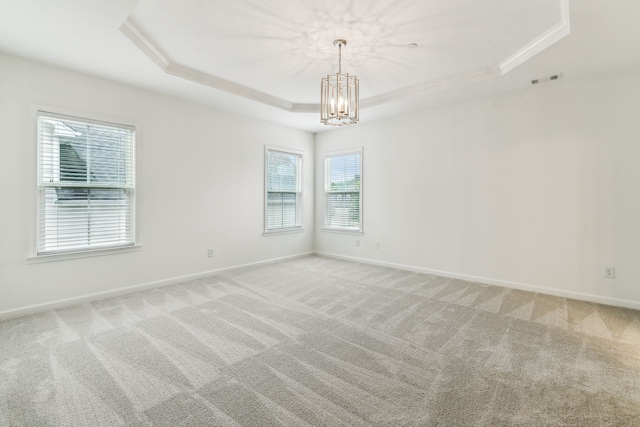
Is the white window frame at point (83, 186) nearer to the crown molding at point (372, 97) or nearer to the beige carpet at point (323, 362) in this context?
the beige carpet at point (323, 362)

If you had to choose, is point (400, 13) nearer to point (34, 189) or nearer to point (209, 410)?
Result: point (209, 410)

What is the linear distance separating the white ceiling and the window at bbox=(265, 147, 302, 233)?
176cm

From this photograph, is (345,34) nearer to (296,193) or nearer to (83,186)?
(83,186)

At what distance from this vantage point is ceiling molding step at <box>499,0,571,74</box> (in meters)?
2.45

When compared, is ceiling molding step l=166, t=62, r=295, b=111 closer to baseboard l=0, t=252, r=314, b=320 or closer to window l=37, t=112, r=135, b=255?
window l=37, t=112, r=135, b=255

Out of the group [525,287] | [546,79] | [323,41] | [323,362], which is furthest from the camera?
[525,287]

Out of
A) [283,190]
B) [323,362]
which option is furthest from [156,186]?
[323,362]

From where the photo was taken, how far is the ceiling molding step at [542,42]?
2451 mm

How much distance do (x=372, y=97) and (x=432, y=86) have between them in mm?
909

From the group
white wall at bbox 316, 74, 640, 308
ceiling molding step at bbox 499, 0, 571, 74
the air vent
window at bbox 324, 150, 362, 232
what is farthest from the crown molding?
window at bbox 324, 150, 362, 232

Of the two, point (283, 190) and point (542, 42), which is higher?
point (542, 42)

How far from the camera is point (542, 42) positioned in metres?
2.87

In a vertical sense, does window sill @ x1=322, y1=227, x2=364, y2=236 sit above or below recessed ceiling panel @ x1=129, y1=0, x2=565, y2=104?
below

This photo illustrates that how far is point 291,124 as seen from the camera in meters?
5.70
